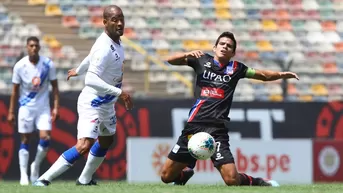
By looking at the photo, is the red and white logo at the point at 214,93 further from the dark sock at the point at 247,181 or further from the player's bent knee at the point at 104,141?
the player's bent knee at the point at 104,141

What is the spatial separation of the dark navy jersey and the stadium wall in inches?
221

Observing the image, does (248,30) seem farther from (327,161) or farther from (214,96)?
(214,96)

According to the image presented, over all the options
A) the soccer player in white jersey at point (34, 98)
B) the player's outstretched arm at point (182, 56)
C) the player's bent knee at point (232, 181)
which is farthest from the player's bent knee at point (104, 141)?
the soccer player in white jersey at point (34, 98)

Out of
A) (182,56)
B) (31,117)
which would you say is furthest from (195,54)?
(31,117)

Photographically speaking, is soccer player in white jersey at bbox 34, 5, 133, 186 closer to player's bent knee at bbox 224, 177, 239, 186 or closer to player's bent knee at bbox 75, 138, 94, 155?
player's bent knee at bbox 75, 138, 94, 155

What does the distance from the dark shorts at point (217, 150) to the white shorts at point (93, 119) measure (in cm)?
84

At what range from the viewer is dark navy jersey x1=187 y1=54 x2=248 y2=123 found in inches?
382

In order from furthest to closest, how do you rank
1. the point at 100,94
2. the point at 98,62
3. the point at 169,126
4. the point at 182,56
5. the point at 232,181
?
1. the point at 169,126
2. the point at 182,56
3. the point at 100,94
4. the point at 232,181
5. the point at 98,62

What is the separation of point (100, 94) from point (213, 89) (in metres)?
1.32

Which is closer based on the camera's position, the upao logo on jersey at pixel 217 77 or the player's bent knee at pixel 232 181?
the player's bent knee at pixel 232 181

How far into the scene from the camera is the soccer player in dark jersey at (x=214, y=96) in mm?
9672

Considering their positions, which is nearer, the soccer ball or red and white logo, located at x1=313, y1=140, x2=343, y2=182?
the soccer ball

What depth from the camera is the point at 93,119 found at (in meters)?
9.49

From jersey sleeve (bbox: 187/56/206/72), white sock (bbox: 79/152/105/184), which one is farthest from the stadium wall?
jersey sleeve (bbox: 187/56/206/72)
